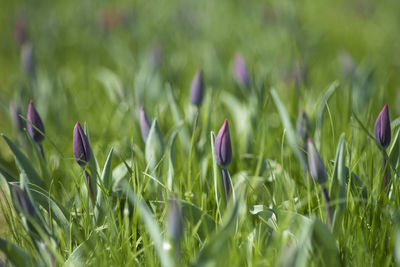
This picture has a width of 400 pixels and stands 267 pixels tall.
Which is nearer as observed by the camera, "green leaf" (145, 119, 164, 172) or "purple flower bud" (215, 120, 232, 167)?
"purple flower bud" (215, 120, 232, 167)

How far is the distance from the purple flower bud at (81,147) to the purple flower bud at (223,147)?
1.28 ft

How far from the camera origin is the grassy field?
1.18 meters

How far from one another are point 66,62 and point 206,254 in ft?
9.61

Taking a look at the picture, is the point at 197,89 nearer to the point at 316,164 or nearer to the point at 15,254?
the point at 316,164

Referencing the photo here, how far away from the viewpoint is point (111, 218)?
50.9 inches

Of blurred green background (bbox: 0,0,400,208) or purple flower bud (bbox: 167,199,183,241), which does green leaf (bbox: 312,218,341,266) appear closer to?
purple flower bud (bbox: 167,199,183,241)

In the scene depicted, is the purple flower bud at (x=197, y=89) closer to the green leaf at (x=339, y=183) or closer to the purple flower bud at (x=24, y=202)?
the green leaf at (x=339, y=183)

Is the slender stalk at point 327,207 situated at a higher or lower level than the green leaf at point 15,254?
higher

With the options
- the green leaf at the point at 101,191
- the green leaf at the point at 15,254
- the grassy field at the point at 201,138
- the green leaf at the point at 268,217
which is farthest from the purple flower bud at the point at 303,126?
the green leaf at the point at 15,254

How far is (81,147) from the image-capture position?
128 centimetres

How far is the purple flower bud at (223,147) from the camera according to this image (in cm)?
119

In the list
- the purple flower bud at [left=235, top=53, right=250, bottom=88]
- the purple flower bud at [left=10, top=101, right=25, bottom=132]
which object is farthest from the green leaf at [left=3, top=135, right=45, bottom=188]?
the purple flower bud at [left=235, top=53, right=250, bottom=88]

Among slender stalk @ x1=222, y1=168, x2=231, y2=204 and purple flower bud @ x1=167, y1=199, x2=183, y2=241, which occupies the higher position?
purple flower bud @ x1=167, y1=199, x2=183, y2=241

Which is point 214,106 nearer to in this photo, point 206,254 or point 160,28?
point 206,254
